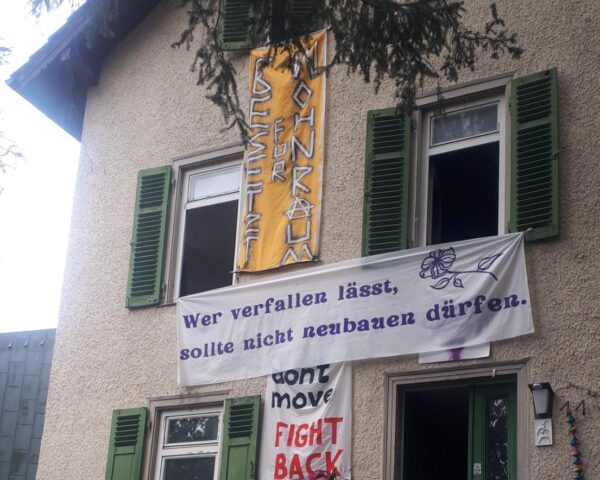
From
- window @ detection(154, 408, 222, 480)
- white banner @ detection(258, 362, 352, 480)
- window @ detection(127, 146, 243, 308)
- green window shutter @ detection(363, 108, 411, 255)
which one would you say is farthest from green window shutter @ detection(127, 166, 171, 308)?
green window shutter @ detection(363, 108, 411, 255)

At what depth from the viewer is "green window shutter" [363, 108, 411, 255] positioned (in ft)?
36.6

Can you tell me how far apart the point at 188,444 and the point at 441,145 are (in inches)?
146

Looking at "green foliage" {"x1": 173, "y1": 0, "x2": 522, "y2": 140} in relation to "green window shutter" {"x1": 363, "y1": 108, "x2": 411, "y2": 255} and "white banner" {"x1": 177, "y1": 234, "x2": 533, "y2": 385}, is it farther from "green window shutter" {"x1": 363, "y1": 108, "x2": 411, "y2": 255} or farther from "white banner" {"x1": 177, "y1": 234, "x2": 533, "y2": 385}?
"white banner" {"x1": 177, "y1": 234, "x2": 533, "y2": 385}

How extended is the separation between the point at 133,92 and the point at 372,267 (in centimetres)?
430

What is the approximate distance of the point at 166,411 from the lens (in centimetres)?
1213

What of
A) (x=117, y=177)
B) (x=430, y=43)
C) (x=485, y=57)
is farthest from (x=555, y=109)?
(x=117, y=177)

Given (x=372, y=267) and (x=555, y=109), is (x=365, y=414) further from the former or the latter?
(x=555, y=109)

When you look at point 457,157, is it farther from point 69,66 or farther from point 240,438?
point 69,66

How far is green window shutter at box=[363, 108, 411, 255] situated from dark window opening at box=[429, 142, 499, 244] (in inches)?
12.3

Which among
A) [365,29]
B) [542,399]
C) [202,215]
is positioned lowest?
[542,399]

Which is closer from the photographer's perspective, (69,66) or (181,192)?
(181,192)

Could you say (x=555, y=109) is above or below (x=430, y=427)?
above

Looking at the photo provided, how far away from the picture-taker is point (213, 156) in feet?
42.3

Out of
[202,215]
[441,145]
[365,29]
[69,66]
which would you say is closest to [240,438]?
[202,215]
